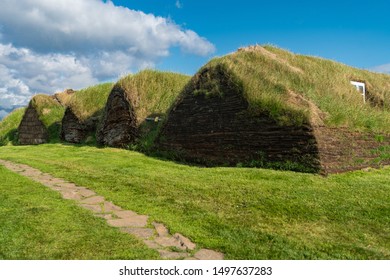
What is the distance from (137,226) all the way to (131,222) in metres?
0.26

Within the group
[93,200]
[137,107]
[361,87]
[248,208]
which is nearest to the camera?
[248,208]

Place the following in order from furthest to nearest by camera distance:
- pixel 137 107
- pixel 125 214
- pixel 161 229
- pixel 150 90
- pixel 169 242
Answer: pixel 150 90 → pixel 137 107 → pixel 125 214 → pixel 161 229 → pixel 169 242

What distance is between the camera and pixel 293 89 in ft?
39.6

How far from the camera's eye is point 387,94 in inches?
726

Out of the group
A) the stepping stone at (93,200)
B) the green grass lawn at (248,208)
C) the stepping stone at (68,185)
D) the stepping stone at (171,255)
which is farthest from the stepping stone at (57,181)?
the stepping stone at (171,255)

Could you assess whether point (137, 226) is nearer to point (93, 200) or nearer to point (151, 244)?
point (151, 244)

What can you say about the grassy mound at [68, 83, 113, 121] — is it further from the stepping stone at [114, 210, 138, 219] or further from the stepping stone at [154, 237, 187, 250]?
the stepping stone at [154, 237, 187, 250]

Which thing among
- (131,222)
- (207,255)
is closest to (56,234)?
(131,222)

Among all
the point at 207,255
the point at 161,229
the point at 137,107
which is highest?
the point at 137,107

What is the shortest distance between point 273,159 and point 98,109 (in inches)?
567

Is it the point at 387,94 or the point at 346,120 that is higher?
the point at 387,94

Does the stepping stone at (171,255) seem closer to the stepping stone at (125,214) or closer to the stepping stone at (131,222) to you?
the stepping stone at (131,222)
